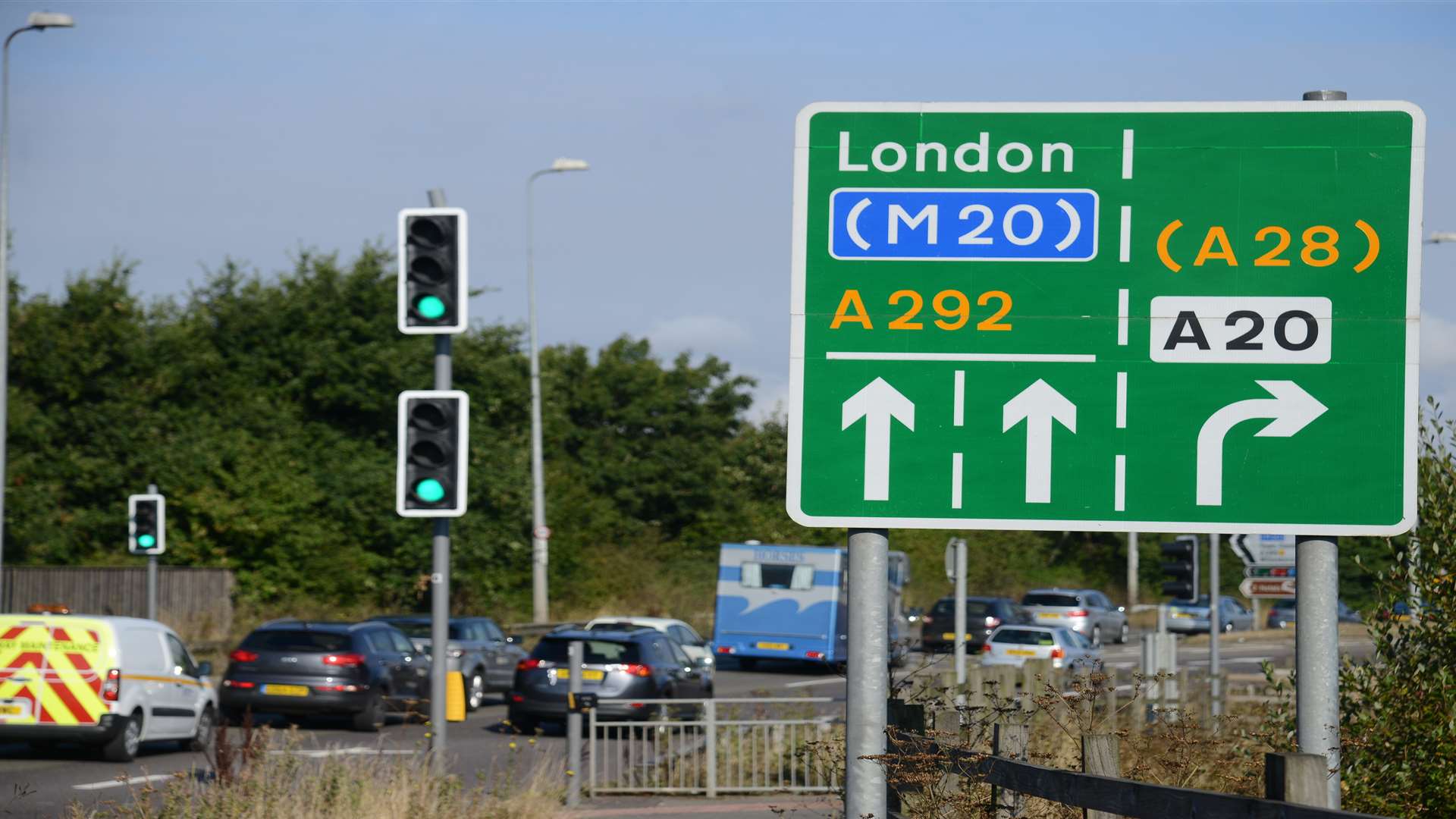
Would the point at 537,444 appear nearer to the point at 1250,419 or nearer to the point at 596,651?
the point at 596,651

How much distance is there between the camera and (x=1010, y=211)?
6004 millimetres

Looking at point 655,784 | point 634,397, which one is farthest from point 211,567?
point 634,397

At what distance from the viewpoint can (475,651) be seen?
29359 millimetres

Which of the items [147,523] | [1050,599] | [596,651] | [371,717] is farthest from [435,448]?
[1050,599]

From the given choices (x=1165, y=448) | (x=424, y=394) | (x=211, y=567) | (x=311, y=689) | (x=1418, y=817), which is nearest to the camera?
(x=1165, y=448)

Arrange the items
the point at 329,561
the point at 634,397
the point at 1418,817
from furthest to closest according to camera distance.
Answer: the point at 634,397 → the point at 329,561 → the point at 1418,817

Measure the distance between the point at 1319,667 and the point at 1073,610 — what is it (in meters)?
44.3

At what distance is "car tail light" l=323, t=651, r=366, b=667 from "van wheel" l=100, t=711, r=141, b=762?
4442 mm

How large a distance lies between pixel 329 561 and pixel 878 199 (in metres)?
38.7

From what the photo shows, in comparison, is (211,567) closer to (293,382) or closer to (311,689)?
(293,382)

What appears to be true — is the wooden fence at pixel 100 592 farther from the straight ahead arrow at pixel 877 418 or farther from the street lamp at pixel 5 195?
the straight ahead arrow at pixel 877 418

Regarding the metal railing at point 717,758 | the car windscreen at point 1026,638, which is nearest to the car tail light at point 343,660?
the metal railing at point 717,758

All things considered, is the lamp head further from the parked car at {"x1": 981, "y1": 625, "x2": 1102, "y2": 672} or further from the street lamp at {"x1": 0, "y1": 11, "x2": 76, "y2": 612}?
the parked car at {"x1": 981, "y1": 625, "x2": 1102, "y2": 672}

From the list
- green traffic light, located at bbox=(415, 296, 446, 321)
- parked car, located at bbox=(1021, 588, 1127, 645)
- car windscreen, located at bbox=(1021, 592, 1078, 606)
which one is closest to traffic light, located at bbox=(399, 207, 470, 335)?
green traffic light, located at bbox=(415, 296, 446, 321)
